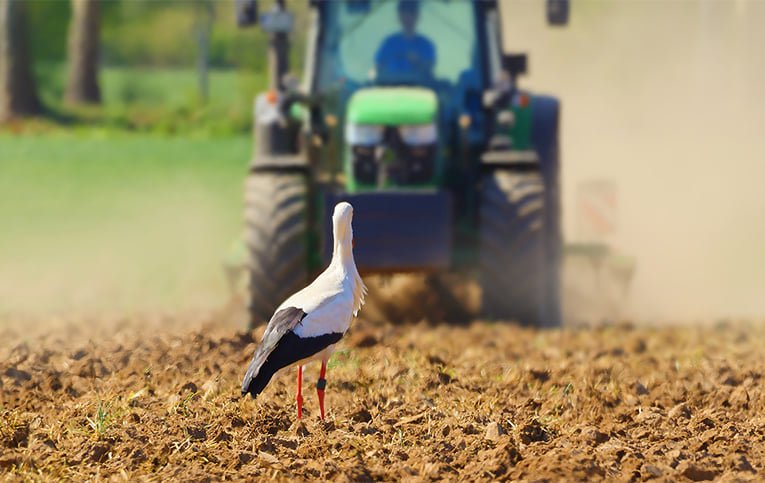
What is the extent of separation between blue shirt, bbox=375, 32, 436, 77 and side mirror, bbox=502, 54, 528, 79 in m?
0.90

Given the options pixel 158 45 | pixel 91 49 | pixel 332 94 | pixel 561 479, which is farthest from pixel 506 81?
pixel 158 45

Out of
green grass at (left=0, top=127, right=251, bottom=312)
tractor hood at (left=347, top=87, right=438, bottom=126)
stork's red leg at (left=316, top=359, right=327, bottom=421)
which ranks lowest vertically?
green grass at (left=0, top=127, right=251, bottom=312)

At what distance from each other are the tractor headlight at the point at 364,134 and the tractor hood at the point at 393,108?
0.14 feet

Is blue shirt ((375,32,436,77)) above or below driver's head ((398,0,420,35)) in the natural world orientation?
below

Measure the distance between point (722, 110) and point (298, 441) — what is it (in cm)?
1644

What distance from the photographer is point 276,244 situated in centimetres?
1015

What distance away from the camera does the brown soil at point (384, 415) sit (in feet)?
18.6

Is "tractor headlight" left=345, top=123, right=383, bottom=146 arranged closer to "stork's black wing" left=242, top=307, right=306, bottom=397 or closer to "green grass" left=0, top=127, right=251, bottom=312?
"stork's black wing" left=242, top=307, right=306, bottom=397

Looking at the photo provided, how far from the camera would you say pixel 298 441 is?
6031 mm

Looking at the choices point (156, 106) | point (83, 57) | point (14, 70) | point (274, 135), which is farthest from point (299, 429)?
point (156, 106)

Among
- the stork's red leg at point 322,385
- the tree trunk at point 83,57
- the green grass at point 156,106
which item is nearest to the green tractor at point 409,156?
the stork's red leg at point 322,385

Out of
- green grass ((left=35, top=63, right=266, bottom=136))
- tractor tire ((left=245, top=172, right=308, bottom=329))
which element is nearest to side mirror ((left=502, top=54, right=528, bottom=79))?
tractor tire ((left=245, top=172, right=308, bottom=329))

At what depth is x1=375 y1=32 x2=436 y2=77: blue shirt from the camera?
11125mm

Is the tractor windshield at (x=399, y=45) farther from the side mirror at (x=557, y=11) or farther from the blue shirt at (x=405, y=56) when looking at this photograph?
the side mirror at (x=557, y=11)
